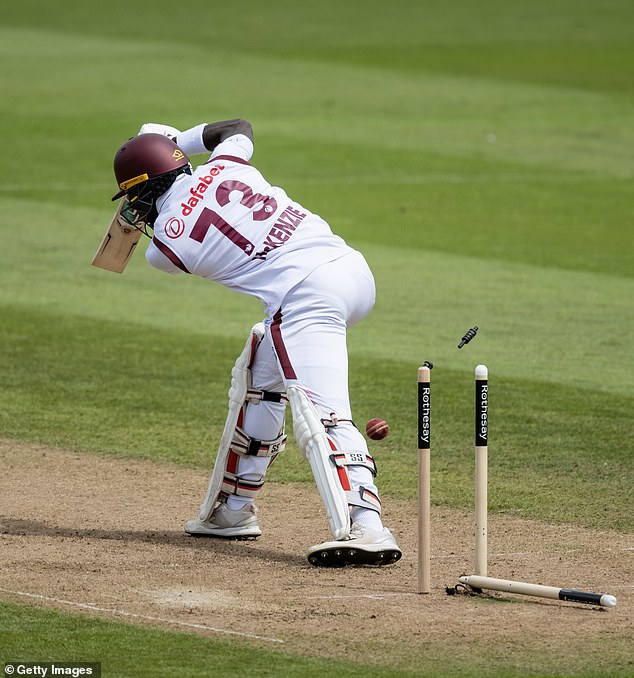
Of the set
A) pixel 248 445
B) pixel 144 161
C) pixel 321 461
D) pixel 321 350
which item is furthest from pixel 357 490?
pixel 144 161

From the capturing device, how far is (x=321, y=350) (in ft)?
24.5

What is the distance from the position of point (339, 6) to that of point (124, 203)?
2967cm

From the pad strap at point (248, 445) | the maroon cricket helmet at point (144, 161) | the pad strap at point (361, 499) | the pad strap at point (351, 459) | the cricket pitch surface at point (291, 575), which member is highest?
the maroon cricket helmet at point (144, 161)

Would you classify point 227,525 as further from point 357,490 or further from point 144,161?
point 144,161

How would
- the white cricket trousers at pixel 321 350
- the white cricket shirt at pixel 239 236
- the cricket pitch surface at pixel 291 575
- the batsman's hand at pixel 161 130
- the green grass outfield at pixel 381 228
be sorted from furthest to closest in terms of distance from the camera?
the green grass outfield at pixel 381 228
the batsman's hand at pixel 161 130
the white cricket shirt at pixel 239 236
the white cricket trousers at pixel 321 350
the cricket pitch surface at pixel 291 575

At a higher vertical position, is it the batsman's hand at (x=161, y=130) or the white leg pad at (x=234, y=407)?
the batsman's hand at (x=161, y=130)

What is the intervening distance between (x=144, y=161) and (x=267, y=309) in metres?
0.94

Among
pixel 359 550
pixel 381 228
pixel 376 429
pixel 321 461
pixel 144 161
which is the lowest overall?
pixel 359 550

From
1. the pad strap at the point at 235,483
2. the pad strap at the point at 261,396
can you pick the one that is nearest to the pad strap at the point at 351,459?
the pad strap at the point at 261,396

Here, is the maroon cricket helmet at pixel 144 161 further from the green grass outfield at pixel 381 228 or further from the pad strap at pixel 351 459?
the green grass outfield at pixel 381 228

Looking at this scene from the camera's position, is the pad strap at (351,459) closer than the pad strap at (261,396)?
Yes

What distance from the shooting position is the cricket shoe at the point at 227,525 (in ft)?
26.0

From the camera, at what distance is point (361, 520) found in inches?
285

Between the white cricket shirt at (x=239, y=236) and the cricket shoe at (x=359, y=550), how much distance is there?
1187mm
